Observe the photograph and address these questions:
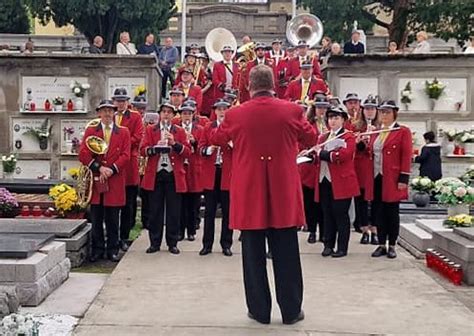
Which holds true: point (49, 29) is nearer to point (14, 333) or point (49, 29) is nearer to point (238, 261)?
point (238, 261)

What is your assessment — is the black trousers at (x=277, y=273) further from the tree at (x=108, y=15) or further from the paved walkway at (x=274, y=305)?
the tree at (x=108, y=15)

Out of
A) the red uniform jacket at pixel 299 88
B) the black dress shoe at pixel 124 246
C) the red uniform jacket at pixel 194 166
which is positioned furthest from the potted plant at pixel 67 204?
the red uniform jacket at pixel 299 88

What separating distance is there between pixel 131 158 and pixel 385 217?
3.22 m

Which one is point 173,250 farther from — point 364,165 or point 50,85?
point 50,85

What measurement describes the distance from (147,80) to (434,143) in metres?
5.44

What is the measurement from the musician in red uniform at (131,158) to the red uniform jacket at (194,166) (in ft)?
2.25

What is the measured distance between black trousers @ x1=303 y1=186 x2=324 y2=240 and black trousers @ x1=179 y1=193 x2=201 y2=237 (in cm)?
142

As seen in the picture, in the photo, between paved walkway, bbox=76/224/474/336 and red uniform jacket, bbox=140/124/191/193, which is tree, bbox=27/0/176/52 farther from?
paved walkway, bbox=76/224/474/336

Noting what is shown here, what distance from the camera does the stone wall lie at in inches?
636

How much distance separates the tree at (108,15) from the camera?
31469mm

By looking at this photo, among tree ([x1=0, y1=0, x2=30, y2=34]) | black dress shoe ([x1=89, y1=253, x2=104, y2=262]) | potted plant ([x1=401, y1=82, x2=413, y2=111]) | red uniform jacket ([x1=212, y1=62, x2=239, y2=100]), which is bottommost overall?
black dress shoe ([x1=89, y1=253, x2=104, y2=262])

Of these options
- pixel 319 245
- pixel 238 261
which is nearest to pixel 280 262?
pixel 238 261

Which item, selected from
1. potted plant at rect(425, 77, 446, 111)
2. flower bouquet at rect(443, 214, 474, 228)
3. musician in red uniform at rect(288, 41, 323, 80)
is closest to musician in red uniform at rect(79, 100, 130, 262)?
flower bouquet at rect(443, 214, 474, 228)

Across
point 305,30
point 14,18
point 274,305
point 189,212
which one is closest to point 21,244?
point 274,305
